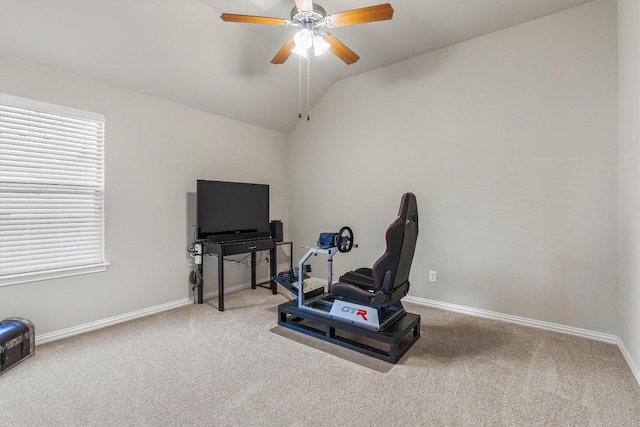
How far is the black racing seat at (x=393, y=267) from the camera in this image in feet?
7.56

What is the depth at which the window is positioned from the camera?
250cm

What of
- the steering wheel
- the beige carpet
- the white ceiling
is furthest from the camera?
the steering wheel

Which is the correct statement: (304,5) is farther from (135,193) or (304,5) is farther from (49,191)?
(49,191)

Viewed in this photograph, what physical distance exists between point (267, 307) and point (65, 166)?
244 centimetres

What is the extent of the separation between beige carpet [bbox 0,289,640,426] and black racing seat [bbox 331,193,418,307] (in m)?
0.46

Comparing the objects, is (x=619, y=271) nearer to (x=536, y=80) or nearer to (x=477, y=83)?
(x=536, y=80)

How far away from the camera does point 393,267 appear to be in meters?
2.32

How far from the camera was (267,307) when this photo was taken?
358 centimetres

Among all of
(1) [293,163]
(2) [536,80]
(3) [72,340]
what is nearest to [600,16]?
(2) [536,80]

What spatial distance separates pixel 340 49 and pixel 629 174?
246 centimetres

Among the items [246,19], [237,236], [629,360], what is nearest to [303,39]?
[246,19]

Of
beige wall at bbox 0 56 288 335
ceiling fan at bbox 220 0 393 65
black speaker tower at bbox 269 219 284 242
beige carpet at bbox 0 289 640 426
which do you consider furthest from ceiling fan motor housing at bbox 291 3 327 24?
black speaker tower at bbox 269 219 284 242

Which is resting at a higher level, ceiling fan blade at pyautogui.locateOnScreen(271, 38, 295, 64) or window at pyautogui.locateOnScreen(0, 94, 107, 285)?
ceiling fan blade at pyautogui.locateOnScreen(271, 38, 295, 64)

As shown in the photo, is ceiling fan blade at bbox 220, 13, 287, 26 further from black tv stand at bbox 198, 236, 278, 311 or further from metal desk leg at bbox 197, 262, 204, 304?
metal desk leg at bbox 197, 262, 204, 304
